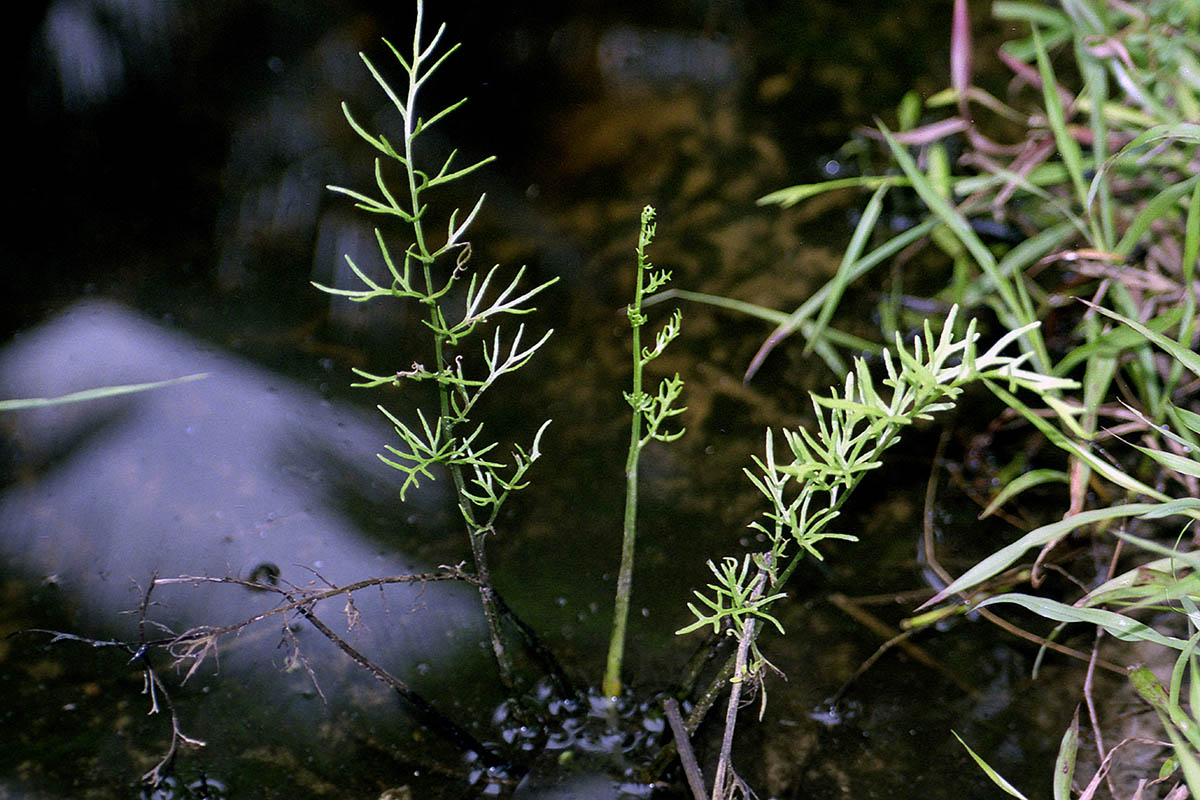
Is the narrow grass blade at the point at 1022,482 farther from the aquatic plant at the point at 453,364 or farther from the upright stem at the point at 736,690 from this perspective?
the aquatic plant at the point at 453,364

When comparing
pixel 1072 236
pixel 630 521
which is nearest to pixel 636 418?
pixel 630 521

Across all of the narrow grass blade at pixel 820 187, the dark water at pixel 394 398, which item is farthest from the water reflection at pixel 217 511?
the narrow grass blade at pixel 820 187

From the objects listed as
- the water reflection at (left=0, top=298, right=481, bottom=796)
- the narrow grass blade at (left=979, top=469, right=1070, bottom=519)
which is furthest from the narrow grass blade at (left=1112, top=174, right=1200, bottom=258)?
the water reflection at (left=0, top=298, right=481, bottom=796)

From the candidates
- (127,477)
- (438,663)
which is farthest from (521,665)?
(127,477)

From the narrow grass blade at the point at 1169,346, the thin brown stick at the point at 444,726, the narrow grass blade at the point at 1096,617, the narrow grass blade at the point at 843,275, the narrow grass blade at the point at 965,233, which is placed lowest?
the thin brown stick at the point at 444,726

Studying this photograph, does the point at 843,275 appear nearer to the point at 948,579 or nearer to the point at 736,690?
the point at 948,579

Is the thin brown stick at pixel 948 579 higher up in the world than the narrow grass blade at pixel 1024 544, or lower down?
lower down

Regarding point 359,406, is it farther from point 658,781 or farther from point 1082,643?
point 1082,643

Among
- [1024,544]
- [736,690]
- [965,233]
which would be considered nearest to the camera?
[736,690]

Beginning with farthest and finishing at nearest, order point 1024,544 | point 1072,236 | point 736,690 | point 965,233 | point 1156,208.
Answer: point 1072,236 < point 965,233 < point 1156,208 < point 1024,544 < point 736,690
